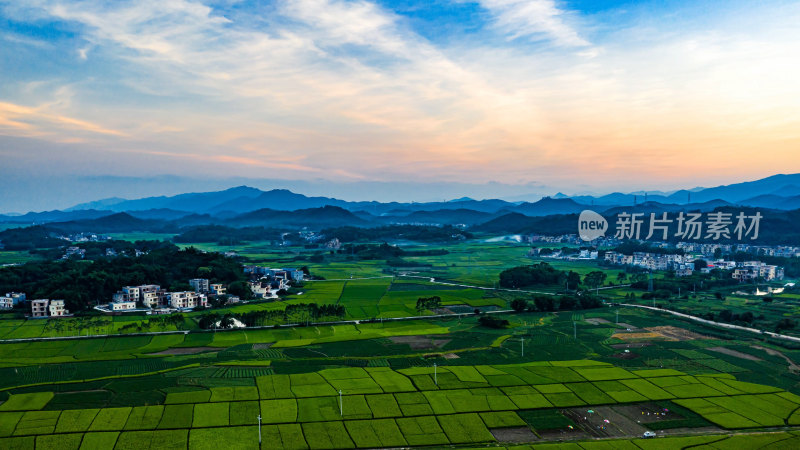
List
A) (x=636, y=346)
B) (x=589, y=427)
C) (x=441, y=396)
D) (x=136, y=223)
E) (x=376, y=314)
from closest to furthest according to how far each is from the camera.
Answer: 1. (x=589, y=427)
2. (x=441, y=396)
3. (x=636, y=346)
4. (x=376, y=314)
5. (x=136, y=223)

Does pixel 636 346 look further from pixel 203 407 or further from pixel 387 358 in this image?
pixel 203 407

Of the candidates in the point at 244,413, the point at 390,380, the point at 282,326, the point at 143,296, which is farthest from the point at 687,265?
the point at 244,413

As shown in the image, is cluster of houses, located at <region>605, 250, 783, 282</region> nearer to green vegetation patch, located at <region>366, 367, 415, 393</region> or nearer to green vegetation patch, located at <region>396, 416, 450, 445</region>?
green vegetation patch, located at <region>366, 367, 415, 393</region>

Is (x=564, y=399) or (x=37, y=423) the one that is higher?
(x=564, y=399)

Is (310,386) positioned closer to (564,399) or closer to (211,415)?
(211,415)

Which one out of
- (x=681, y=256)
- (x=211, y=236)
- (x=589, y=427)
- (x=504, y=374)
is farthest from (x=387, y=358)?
(x=211, y=236)
